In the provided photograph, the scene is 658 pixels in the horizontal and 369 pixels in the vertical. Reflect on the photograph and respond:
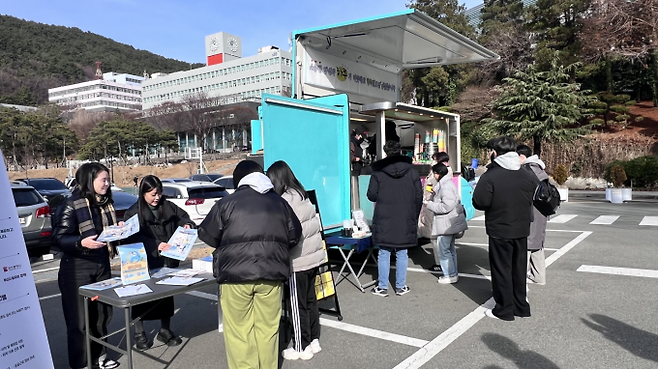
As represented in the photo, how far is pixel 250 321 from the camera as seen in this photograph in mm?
3066

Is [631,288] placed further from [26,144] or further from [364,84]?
[26,144]

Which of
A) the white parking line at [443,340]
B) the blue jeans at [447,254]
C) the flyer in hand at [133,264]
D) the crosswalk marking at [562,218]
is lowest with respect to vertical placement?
the crosswalk marking at [562,218]

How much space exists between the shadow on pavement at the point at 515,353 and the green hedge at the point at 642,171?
19.0 metres

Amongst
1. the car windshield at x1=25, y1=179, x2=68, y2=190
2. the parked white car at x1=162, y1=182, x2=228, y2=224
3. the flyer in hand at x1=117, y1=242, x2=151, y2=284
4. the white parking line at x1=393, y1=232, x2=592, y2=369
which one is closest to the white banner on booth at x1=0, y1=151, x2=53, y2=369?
the flyer in hand at x1=117, y1=242, x2=151, y2=284

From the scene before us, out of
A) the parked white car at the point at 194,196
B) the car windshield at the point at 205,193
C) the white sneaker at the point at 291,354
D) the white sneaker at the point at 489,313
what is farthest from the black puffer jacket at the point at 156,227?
the car windshield at the point at 205,193

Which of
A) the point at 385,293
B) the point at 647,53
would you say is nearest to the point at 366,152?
the point at 385,293

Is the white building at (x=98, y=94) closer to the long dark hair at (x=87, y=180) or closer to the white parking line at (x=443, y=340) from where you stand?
the long dark hair at (x=87, y=180)

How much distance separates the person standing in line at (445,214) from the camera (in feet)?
18.2

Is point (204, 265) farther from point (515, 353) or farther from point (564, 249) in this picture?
point (564, 249)

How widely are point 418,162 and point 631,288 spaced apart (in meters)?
3.69

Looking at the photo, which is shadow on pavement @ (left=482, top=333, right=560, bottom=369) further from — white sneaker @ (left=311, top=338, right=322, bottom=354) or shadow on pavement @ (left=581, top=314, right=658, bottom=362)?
white sneaker @ (left=311, top=338, right=322, bottom=354)

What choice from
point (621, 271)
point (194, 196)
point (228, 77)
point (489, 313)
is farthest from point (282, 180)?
point (228, 77)

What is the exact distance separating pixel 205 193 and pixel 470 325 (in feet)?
27.9

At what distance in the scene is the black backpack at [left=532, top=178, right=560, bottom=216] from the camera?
459cm
